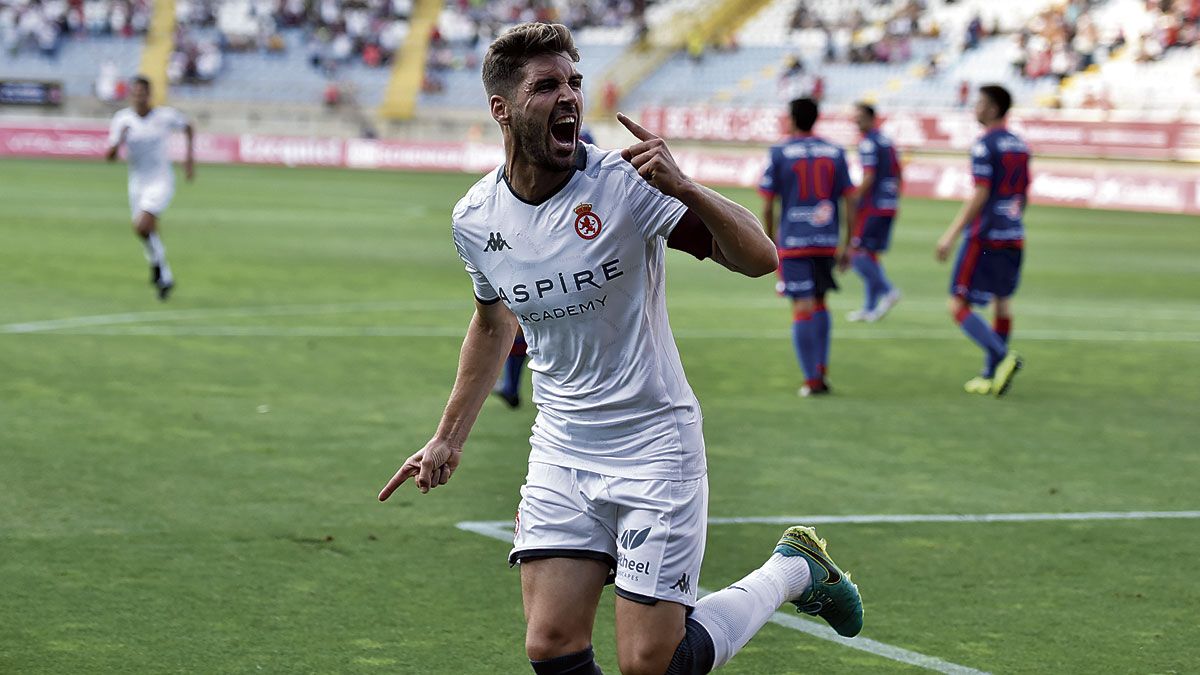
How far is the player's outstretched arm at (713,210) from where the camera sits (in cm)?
390

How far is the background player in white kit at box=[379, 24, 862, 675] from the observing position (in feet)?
13.8

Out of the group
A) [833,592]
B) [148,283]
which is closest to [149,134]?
[148,283]

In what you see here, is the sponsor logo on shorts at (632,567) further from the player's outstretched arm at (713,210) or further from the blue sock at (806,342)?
the blue sock at (806,342)

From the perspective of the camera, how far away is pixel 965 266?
1239cm

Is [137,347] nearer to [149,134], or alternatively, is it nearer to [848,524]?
[149,134]

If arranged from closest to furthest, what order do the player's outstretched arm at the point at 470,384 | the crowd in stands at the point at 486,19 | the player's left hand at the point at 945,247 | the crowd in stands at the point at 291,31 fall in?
the player's outstretched arm at the point at 470,384 < the player's left hand at the point at 945,247 < the crowd in stands at the point at 486,19 < the crowd in stands at the point at 291,31

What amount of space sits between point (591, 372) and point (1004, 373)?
8.02m

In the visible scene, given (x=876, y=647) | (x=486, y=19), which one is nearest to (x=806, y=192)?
(x=876, y=647)

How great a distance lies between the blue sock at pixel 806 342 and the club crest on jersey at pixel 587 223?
300 inches

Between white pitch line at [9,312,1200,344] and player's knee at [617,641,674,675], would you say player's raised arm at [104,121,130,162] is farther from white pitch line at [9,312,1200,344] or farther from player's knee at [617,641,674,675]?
player's knee at [617,641,674,675]

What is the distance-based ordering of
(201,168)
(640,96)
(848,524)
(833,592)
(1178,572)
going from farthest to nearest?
1. (640,96)
2. (201,168)
3. (848,524)
4. (1178,572)
5. (833,592)

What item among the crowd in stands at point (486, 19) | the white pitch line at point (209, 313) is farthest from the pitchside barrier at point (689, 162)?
the white pitch line at point (209, 313)

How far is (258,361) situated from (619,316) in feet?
29.2

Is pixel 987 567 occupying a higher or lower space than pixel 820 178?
lower
